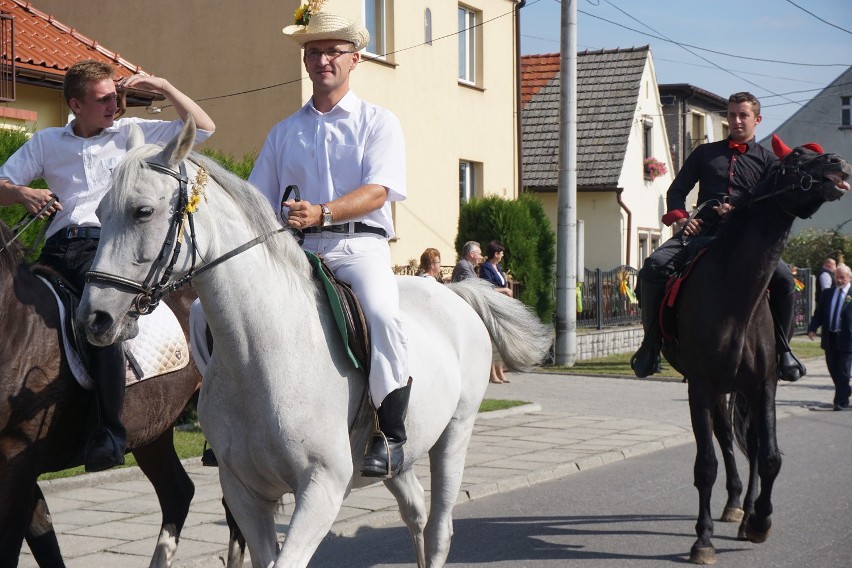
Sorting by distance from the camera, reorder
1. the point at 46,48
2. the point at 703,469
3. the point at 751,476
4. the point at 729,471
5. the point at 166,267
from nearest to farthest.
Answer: the point at 166,267 < the point at 703,469 < the point at 751,476 < the point at 729,471 < the point at 46,48

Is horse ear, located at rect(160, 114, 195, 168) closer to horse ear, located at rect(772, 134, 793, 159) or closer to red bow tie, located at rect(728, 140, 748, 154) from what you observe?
horse ear, located at rect(772, 134, 793, 159)

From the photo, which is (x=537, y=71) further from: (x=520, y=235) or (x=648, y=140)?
(x=520, y=235)

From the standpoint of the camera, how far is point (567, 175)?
765 inches

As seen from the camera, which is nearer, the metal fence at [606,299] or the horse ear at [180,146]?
the horse ear at [180,146]

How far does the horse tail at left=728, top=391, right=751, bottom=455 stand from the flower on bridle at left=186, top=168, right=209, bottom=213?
5.14 m

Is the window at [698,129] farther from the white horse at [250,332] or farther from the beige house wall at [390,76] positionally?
the white horse at [250,332]

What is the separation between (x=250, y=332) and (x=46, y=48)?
11754 mm

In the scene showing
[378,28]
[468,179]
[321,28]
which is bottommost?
[321,28]

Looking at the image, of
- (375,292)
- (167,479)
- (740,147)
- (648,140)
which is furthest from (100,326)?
(648,140)

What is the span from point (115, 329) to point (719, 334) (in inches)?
183

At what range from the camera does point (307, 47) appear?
5.20 metres

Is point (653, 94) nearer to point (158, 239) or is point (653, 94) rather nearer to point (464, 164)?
point (464, 164)

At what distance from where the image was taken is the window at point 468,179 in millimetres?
23828

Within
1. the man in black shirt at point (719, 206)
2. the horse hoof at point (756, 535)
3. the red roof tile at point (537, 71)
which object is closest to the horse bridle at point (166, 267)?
the man in black shirt at point (719, 206)
